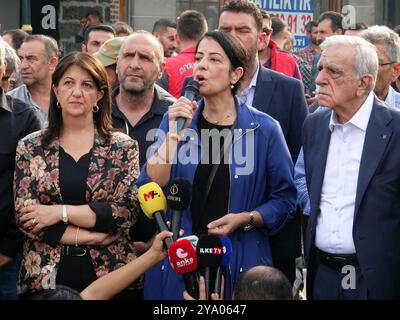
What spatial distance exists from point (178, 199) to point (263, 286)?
884 mm

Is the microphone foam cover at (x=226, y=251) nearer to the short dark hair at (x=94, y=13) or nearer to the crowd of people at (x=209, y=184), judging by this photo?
the crowd of people at (x=209, y=184)

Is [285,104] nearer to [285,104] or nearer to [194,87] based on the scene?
[285,104]

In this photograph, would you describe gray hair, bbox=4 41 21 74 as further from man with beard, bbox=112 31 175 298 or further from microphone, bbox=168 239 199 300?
microphone, bbox=168 239 199 300

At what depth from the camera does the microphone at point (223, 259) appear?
5.15m

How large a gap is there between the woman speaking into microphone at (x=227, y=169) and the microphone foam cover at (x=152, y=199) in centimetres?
33

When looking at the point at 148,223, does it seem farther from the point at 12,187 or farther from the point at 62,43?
the point at 62,43

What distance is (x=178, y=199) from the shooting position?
5.33 metres

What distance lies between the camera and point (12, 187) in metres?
6.00

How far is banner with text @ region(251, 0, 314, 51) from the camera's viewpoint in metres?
15.5

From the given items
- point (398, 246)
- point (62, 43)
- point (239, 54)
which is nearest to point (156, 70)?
point (239, 54)

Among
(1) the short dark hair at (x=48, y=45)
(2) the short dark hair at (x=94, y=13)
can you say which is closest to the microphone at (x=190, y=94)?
(1) the short dark hair at (x=48, y=45)

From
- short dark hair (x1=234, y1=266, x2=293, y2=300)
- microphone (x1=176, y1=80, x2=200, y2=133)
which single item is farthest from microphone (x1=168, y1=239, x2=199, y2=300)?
microphone (x1=176, y1=80, x2=200, y2=133)
